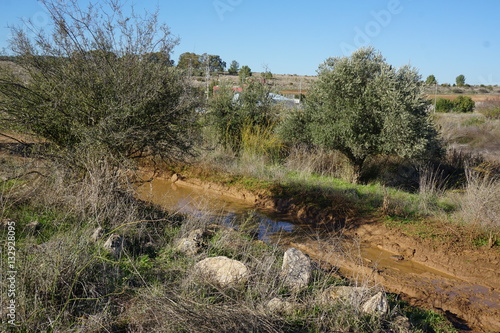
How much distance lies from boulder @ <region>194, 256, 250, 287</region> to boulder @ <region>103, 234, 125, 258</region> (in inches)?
51.5

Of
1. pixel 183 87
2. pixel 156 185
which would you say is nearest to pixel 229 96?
pixel 156 185

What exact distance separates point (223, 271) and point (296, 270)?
1028 millimetres

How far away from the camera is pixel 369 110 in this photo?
12250 millimetres

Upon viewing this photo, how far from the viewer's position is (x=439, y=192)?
1180 centimetres

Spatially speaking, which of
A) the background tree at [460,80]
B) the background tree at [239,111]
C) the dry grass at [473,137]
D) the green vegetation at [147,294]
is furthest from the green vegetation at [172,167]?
the background tree at [460,80]

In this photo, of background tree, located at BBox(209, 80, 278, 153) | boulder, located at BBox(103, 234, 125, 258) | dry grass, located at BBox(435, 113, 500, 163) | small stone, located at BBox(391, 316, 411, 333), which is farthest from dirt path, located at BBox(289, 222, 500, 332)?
dry grass, located at BBox(435, 113, 500, 163)

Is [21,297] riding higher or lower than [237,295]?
higher

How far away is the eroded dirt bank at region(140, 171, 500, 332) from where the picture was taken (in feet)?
20.8

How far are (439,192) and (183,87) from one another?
8296 millimetres

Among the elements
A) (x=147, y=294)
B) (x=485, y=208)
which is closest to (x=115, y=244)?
(x=147, y=294)

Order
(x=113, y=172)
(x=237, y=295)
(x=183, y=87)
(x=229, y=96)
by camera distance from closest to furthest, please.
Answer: (x=237, y=295) → (x=113, y=172) → (x=183, y=87) → (x=229, y=96)

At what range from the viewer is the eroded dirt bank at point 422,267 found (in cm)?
633

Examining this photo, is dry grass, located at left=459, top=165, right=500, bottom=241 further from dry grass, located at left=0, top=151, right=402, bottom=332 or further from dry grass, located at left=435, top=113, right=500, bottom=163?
dry grass, located at left=435, top=113, right=500, bottom=163

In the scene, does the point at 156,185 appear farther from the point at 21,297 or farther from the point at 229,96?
the point at 21,297
